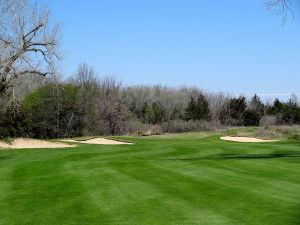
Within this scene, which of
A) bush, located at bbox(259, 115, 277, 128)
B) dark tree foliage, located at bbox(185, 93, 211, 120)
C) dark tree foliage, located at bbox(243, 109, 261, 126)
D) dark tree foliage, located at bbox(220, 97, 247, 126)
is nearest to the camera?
bush, located at bbox(259, 115, 277, 128)

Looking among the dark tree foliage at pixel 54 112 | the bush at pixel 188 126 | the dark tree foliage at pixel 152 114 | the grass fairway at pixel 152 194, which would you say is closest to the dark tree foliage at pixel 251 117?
the bush at pixel 188 126

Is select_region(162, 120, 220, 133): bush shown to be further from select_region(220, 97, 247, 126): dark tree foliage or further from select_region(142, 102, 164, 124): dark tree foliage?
select_region(142, 102, 164, 124): dark tree foliage

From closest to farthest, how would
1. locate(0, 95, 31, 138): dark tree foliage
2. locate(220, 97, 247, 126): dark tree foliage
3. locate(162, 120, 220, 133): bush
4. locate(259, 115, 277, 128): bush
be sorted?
locate(0, 95, 31, 138): dark tree foliage, locate(162, 120, 220, 133): bush, locate(259, 115, 277, 128): bush, locate(220, 97, 247, 126): dark tree foliage

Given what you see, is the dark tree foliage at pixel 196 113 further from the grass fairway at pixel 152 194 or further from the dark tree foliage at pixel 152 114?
the grass fairway at pixel 152 194

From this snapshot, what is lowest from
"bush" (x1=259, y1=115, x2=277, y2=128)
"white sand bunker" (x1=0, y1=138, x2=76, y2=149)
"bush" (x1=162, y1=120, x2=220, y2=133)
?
"white sand bunker" (x1=0, y1=138, x2=76, y2=149)

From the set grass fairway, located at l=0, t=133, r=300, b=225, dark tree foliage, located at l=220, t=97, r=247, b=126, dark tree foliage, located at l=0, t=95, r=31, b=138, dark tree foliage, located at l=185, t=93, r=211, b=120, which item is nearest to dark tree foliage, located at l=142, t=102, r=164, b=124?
dark tree foliage, located at l=185, t=93, r=211, b=120

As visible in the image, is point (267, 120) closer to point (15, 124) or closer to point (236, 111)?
point (236, 111)

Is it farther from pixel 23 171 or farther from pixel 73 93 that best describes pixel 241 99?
pixel 23 171

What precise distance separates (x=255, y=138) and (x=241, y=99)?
→ 1792 inches

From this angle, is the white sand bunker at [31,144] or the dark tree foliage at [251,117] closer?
the white sand bunker at [31,144]

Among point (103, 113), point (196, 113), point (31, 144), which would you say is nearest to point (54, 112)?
point (103, 113)

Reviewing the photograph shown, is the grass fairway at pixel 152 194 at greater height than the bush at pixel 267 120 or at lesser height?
lesser

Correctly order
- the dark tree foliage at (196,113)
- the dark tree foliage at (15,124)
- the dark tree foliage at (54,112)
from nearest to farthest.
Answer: the dark tree foliage at (15,124) < the dark tree foliage at (54,112) < the dark tree foliage at (196,113)

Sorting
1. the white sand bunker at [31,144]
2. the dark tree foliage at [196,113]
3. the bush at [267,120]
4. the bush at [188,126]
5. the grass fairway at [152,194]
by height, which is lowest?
the grass fairway at [152,194]
